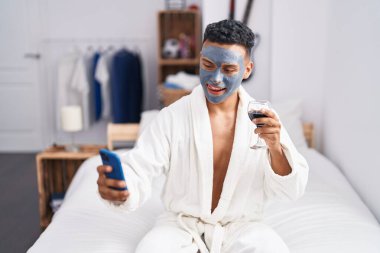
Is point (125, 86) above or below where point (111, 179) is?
below

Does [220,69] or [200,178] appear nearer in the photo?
[220,69]

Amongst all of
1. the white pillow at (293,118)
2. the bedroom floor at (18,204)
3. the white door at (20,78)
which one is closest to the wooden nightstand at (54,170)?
the bedroom floor at (18,204)

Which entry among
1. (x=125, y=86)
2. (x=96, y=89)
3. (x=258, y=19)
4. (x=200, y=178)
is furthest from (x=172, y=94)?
(x=200, y=178)

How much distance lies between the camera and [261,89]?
9.95 ft

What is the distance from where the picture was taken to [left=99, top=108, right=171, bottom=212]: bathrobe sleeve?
1.28 meters

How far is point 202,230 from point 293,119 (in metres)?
1.45

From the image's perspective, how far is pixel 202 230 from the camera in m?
1.41

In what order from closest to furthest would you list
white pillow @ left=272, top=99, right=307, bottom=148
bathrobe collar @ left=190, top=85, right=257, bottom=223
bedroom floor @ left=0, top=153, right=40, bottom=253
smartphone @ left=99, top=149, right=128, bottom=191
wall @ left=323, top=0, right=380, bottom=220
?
1. smartphone @ left=99, top=149, right=128, bottom=191
2. bathrobe collar @ left=190, top=85, right=257, bottom=223
3. wall @ left=323, top=0, right=380, bottom=220
4. bedroom floor @ left=0, top=153, right=40, bottom=253
5. white pillow @ left=272, top=99, right=307, bottom=148

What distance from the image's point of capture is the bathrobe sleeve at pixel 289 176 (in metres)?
1.29

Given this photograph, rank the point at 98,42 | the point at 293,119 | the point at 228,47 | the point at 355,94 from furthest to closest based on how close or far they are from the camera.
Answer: the point at 98,42 → the point at 293,119 → the point at 355,94 → the point at 228,47

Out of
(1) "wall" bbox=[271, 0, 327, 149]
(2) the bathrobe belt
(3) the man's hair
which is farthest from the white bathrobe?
(1) "wall" bbox=[271, 0, 327, 149]

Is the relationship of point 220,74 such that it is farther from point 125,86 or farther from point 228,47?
point 125,86

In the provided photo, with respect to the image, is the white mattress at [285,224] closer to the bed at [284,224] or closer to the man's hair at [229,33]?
the bed at [284,224]

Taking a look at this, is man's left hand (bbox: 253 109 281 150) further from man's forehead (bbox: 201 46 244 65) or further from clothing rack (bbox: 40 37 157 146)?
clothing rack (bbox: 40 37 157 146)
